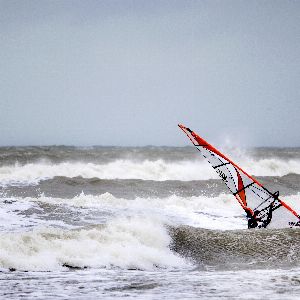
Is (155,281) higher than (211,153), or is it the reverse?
(211,153)

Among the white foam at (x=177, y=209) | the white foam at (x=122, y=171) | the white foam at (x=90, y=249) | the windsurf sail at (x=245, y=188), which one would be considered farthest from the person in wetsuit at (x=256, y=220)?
the white foam at (x=122, y=171)

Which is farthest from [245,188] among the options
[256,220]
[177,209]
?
[177,209]

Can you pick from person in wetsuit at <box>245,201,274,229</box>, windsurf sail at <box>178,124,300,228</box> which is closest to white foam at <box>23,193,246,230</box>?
windsurf sail at <box>178,124,300,228</box>

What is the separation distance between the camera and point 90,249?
7.49 metres

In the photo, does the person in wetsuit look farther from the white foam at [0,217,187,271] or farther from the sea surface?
the white foam at [0,217,187,271]

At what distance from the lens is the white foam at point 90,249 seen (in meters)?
6.85

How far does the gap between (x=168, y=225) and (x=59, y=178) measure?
13.8m

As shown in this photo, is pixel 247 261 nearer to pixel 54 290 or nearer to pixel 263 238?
pixel 263 238

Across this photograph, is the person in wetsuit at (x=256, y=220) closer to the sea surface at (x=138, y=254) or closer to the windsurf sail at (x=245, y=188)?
the windsurf sail at (x=245, y=188)

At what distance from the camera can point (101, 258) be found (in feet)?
23.5

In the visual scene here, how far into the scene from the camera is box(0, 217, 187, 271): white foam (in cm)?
685

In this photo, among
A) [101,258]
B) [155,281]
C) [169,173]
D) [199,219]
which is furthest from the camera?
[169,173]

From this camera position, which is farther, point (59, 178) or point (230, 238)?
point (59, 178)

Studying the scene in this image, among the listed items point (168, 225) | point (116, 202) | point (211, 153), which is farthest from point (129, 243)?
point (116, 202)
